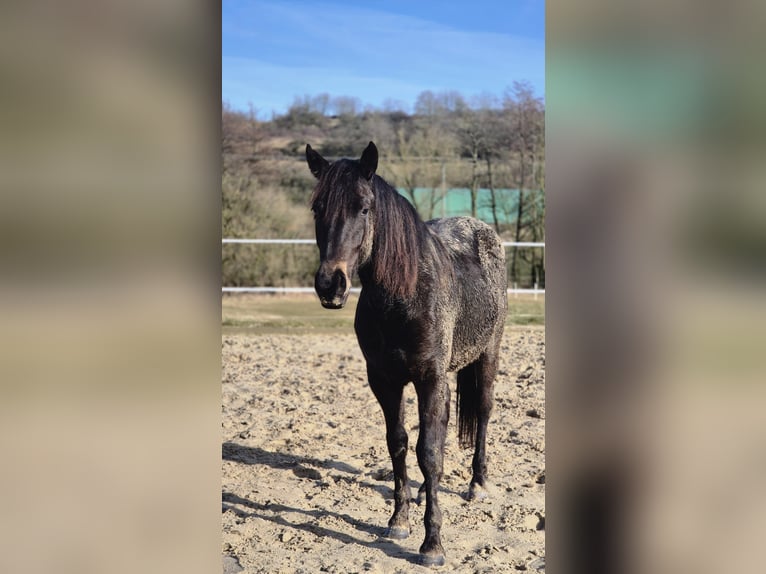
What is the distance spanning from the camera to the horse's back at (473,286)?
4074mm

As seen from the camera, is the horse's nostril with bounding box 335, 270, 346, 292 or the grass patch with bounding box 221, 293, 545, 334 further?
the grass patch with bounding box 221, 293, 545, 334

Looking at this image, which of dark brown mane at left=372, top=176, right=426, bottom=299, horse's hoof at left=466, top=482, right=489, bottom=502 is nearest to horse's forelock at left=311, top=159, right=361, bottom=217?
dark brown mane at left=372, top=176, right=426, bottom=299

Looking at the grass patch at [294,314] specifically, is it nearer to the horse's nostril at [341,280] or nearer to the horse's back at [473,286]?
the horse's back at [473,286]

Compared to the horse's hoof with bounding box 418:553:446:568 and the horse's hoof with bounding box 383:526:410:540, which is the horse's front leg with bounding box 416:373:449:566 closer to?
the horse's hoof with bounding box 418:553:446:568

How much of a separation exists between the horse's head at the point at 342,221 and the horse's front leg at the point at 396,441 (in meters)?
0.92

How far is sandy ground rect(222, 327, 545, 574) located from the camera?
359 cm

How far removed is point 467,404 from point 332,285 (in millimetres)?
2072

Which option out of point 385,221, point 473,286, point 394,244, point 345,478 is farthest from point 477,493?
point 385,221

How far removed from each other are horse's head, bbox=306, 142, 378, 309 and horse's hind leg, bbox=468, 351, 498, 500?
5.98ft

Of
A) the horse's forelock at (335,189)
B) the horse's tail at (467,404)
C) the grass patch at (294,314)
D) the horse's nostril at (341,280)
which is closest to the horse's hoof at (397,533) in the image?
the horse's tail at (467,404)
